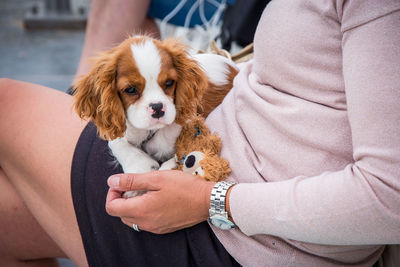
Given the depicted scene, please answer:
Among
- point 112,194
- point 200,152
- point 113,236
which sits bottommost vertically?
point 113,236

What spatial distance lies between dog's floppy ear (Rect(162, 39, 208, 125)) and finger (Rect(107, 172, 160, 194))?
180 millimetres

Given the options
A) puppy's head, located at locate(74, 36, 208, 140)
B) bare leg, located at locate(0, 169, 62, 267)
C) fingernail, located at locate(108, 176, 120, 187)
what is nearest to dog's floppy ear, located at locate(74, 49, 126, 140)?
puppy's head, located at locate(74, 36, 208, 140)

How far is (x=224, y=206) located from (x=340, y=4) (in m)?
0.44

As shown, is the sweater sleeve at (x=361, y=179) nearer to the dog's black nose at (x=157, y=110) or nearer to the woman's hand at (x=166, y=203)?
the woman's hand at (x=166, y=203)

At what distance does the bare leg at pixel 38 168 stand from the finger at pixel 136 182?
7.3 inches

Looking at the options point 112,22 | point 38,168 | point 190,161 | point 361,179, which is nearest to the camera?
point 361,179

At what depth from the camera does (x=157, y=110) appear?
2.87 feet

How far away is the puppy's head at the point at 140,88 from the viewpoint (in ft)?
2.90

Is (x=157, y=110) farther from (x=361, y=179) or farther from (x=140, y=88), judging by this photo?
(x=361, y=179)

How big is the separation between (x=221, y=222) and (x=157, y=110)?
28 cm

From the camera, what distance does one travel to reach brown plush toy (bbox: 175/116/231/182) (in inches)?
35.1

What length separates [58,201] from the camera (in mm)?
1027

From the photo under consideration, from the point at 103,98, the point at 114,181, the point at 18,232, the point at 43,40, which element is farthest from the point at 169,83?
the point at 43,40

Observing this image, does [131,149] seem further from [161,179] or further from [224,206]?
[224,206]
